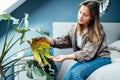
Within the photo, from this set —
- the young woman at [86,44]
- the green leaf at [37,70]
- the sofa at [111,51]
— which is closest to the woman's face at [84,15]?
the young woman at [86,44]

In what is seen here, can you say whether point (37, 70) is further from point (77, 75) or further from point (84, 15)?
point (84, 15)

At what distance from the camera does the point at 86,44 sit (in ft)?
Answer: 5.65

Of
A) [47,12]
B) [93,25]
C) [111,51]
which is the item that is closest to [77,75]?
[93,25]

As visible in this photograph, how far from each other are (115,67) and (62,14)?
4.58ft

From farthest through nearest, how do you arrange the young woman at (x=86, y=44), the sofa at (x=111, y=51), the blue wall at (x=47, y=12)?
the blue wall at (x=47, y=12)
the young woman at (x=86, y=44)
the sofa at (x=111, y=51)

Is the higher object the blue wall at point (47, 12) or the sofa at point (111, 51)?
the blue wall at point (47, 12)

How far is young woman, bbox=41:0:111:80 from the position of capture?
62.5 inches

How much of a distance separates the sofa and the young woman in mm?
82

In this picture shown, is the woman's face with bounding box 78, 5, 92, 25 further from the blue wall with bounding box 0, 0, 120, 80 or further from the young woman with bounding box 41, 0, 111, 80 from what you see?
the blue wall with bounding box 0, 0, 120, 80

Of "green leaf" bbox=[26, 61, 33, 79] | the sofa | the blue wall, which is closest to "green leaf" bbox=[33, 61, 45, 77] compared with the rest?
"green leaf" bbox=[26, 61, 33, 79]

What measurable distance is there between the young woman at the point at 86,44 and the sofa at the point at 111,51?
82 millimetres

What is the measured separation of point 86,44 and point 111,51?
0.88m

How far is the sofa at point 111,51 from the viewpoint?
146cm

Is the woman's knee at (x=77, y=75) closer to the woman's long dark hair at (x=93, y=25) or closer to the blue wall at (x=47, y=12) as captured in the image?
the woman's long dark hair at (x=93, y=25)
